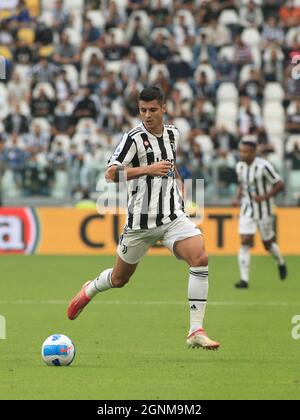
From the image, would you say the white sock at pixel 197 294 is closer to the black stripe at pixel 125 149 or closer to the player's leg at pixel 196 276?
the player's leg at pixel 196 276

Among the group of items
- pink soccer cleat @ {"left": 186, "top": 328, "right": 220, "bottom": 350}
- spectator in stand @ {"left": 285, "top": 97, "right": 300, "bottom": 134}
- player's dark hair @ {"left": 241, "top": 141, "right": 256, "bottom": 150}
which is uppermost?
spectator in stand @ {"left": 285, "top": 97, "right": 300, "bottom": 134}

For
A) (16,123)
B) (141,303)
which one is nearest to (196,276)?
(141,303)

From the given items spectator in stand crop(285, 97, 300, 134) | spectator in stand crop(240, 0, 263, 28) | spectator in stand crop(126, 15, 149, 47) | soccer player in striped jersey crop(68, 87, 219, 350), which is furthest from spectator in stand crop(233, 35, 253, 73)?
soccer player in striped jersey crop(68, 87, 219, 350)

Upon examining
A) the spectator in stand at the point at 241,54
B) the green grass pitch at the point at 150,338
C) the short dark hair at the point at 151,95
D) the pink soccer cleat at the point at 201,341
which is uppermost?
the spectator in stand at the point at 241,54

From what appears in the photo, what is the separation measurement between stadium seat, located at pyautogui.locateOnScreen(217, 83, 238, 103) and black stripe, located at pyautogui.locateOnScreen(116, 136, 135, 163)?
1672 centimetres

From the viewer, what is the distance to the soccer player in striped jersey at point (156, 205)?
9547mm

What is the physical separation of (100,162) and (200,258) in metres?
13.4

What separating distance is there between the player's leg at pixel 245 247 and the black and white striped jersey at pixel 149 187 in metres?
6.36

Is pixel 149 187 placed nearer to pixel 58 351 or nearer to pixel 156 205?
pixel 156 205

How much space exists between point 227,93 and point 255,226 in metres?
10.1

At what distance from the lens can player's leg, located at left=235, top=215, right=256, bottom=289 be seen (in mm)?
16109

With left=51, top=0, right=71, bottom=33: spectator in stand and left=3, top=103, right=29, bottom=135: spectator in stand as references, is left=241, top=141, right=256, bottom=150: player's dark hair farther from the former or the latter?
left=51, top=0, right=71, bottom=33: spectator in stand

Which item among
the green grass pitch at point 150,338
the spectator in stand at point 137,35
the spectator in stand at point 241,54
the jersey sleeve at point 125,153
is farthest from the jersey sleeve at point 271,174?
the spectator in stand at point 137,35

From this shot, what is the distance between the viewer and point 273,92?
86.2ft
